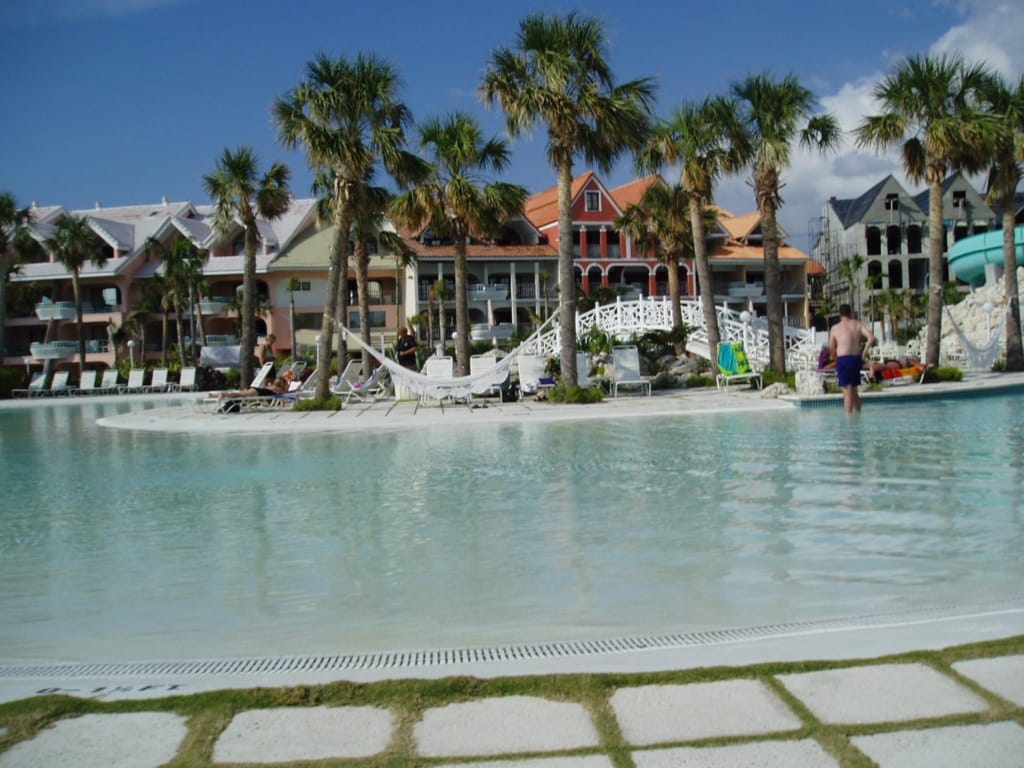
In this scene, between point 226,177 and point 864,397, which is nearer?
point 864,397

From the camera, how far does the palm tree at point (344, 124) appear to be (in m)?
19.7

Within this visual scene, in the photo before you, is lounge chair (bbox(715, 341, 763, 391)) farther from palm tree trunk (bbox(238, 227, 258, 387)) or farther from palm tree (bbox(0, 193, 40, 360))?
palm tree (bbox(0, 193, 40, 360))

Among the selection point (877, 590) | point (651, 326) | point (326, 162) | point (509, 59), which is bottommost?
point (877, 590)

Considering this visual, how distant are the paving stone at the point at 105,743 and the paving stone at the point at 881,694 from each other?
7.02 ft

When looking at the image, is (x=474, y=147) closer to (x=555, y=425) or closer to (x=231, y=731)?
(x=555, y=425)

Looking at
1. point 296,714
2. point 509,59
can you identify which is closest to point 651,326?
point 509,59

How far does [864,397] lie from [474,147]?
470 inches

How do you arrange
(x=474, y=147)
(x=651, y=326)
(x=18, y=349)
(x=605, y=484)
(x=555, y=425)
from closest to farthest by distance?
1. (x=605, y=484)
2. (x=555, y=425)
3. (x=474, y=147)
4. (x=651, y=326)
5. (x=18, y=349)

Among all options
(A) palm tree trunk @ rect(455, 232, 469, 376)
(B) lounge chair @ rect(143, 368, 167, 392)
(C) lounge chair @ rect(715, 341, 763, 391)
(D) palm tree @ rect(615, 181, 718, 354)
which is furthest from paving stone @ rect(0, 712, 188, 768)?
(B) lounge chair @ rect(143, 368, 167, 392)

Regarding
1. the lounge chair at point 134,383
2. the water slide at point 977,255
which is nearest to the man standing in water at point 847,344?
the water slide at point 977,255

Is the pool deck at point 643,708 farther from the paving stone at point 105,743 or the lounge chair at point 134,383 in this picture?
the lounge chair at point 134,383

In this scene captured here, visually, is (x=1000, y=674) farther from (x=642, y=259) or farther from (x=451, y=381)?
(x=642, y=259)

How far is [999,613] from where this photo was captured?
413 cm

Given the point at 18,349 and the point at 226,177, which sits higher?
the point at 226,177
